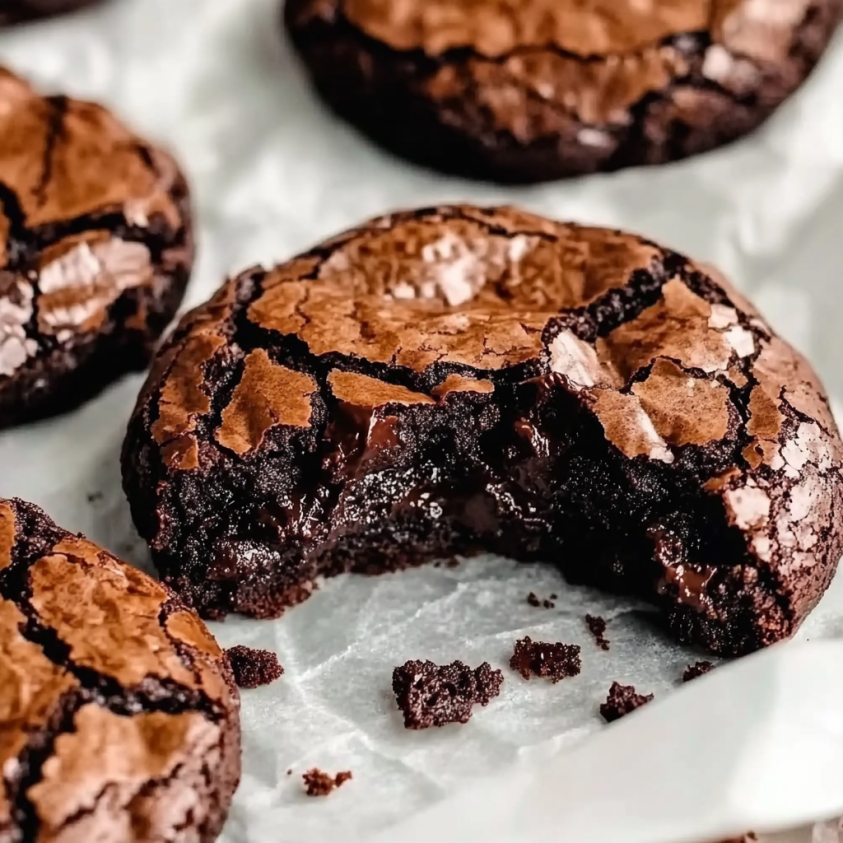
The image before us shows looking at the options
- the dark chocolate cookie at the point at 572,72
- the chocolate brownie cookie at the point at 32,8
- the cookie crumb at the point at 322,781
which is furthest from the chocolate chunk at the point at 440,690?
the chocolate brownie cookie at the point at 32,8

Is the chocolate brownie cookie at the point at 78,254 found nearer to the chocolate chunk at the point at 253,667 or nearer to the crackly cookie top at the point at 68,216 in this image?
the crackly cookie top at the point at 68,216

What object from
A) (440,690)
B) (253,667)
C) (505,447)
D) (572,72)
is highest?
(572,72)

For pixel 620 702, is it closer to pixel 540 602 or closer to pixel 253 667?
pixel 540 602

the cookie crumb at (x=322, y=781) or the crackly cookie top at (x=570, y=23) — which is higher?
the crackly cookie top at (x=570, y=23)

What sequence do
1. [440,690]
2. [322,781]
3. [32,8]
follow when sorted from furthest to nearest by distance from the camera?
1. [32,8]
2. [440,690]
3. [322,781]

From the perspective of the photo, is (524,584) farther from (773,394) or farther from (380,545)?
(773,394)

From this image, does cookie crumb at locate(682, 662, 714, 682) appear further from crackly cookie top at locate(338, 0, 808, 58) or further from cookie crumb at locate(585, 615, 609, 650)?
crackly cookie top at locate(338, 0, 808, 58)

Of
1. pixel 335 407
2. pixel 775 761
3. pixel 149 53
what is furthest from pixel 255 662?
pixel 149 53

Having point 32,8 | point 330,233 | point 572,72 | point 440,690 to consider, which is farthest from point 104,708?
point 32,8
